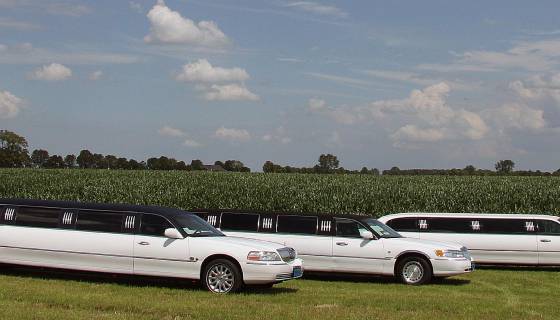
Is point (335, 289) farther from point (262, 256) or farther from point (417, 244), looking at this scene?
point (417, 244)

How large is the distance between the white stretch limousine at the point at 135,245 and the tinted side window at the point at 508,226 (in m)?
8.49

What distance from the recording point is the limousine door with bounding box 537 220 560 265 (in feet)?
70.6

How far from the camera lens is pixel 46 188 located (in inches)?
1463

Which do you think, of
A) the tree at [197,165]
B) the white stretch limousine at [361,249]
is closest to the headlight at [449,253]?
the white stretch limousine at [361,249]

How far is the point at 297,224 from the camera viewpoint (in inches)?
720

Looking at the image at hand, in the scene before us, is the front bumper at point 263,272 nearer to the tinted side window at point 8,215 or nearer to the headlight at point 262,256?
the headlight at point 262,256

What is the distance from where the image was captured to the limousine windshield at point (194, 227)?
49.3 feet

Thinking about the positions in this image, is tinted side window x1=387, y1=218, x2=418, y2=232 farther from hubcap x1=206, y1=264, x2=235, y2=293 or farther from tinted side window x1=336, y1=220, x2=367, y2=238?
hubcap x1=206, y1=264, x2=235, y2=293

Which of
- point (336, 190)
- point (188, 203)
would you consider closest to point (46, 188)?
point (188, 203)

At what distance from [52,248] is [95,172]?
87.8ft

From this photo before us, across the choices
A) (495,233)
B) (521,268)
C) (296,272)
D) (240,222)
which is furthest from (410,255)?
(521,268)

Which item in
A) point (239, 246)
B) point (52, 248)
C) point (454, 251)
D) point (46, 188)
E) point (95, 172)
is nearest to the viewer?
point (239, 246)

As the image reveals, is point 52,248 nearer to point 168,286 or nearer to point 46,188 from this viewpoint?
point 168,286

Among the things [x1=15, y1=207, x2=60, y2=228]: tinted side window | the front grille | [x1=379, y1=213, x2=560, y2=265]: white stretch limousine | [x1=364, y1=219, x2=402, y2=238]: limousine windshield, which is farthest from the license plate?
[x1=379, y1=213, x2=560, y2=265]: white stretch limousine
